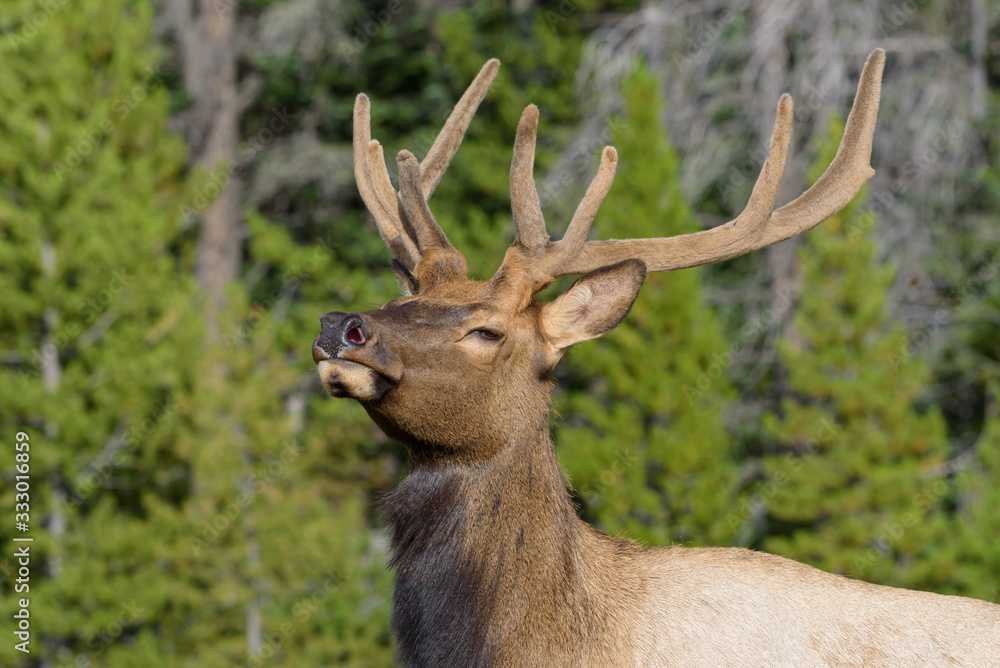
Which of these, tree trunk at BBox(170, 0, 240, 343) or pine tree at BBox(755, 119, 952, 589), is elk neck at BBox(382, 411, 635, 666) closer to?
pine tree at BBox(755, 119, 952, 589)

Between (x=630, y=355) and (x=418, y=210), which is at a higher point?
(x=418, y=210)

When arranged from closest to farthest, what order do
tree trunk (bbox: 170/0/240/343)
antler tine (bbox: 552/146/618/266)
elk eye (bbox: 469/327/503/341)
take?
elk eye (bbox: 469/327/503/341) → antler tine (bbox: 552/146/618/266) → tree trunk (bbox: 170/0/240/343)

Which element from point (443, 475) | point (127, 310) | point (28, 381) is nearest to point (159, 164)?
point (127, 310)

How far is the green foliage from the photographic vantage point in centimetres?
1323

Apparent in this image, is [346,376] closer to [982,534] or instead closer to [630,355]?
[982,534]

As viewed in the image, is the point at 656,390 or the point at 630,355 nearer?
the point at 656,390

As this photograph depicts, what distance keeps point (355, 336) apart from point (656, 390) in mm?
10702

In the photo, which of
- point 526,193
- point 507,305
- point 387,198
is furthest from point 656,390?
point 507,305

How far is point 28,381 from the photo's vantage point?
44.3ft

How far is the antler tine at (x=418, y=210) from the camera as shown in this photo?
4.11 metres

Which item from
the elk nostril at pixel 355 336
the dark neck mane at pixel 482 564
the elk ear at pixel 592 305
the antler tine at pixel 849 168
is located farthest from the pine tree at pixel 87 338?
the antler tine at pixel 849 168

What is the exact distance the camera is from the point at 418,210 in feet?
13.5

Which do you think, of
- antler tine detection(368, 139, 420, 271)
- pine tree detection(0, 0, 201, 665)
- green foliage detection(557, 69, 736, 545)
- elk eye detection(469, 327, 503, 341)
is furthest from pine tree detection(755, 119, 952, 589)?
elk eye detection(469, 327, 503, 341)

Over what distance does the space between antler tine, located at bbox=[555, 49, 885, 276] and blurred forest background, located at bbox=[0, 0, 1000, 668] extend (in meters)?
8.43
